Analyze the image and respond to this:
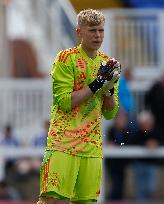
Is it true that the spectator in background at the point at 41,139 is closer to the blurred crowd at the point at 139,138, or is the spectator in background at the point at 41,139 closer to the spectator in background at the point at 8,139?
the spectator in background at the point at 8,139

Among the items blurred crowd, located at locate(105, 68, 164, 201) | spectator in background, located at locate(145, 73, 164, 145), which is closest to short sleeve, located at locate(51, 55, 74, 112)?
blurred crowd, located at locate(105, 68, 164, 201)

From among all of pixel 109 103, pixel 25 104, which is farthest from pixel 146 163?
pixel 109 103

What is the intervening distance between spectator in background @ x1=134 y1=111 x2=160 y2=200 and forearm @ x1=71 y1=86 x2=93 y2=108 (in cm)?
847

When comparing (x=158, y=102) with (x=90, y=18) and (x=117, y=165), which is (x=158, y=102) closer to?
(x=117, y=165)

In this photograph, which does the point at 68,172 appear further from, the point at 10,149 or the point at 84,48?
the point at 10,149

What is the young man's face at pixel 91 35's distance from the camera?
34.6 ft

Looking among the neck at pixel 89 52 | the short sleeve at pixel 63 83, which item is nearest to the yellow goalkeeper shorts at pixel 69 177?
the short sleeve at pixel 63 83

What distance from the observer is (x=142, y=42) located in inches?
850

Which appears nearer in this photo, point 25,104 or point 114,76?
point 114,76

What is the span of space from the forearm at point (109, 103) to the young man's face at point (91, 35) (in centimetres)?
43

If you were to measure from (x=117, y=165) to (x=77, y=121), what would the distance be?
33.0 ft

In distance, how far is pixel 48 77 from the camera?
73.3 ft

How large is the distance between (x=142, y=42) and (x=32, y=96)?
2.15 metres

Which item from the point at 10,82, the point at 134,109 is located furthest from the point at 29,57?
the point at 134,109
